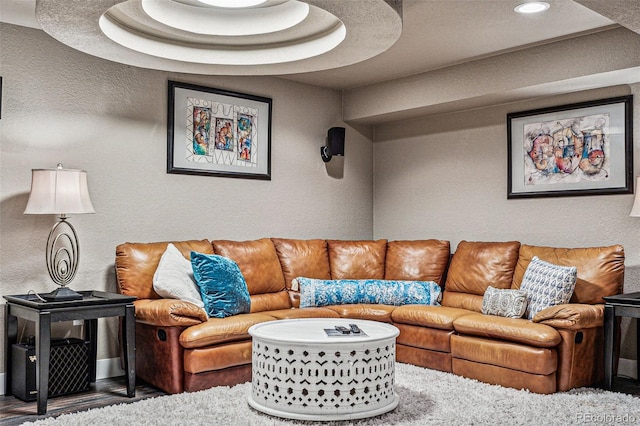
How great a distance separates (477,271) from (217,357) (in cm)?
227

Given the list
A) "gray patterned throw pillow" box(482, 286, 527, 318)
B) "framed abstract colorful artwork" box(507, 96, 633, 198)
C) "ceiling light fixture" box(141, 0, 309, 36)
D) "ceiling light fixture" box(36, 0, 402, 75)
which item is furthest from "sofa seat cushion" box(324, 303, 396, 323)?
"ceiling light fixture" box(141, 0, 309, 36)

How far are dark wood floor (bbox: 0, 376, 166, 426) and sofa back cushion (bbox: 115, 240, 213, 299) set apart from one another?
65cm

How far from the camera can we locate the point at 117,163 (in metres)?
4.61

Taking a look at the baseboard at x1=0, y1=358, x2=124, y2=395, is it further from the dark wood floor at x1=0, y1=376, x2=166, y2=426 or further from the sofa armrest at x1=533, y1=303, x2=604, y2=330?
the sofa armrest at x1=533, y1=303, x2=604, y2=330

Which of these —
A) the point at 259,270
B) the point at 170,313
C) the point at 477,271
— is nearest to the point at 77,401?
the point at 170,313

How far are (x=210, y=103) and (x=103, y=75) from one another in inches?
36.6

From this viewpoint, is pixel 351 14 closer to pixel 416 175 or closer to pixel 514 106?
pixel 514 106

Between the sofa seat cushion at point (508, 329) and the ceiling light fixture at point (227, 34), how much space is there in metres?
1.97

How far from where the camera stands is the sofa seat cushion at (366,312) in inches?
192

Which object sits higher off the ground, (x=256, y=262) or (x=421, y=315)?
(x=256, y=262)

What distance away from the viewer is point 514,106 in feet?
17.4

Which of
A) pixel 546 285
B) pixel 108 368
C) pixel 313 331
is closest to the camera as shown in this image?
pixel 313 331

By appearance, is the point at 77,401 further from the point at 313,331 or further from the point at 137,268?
the point at 313,331

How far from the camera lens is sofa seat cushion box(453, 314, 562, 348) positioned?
3808 millimetres
